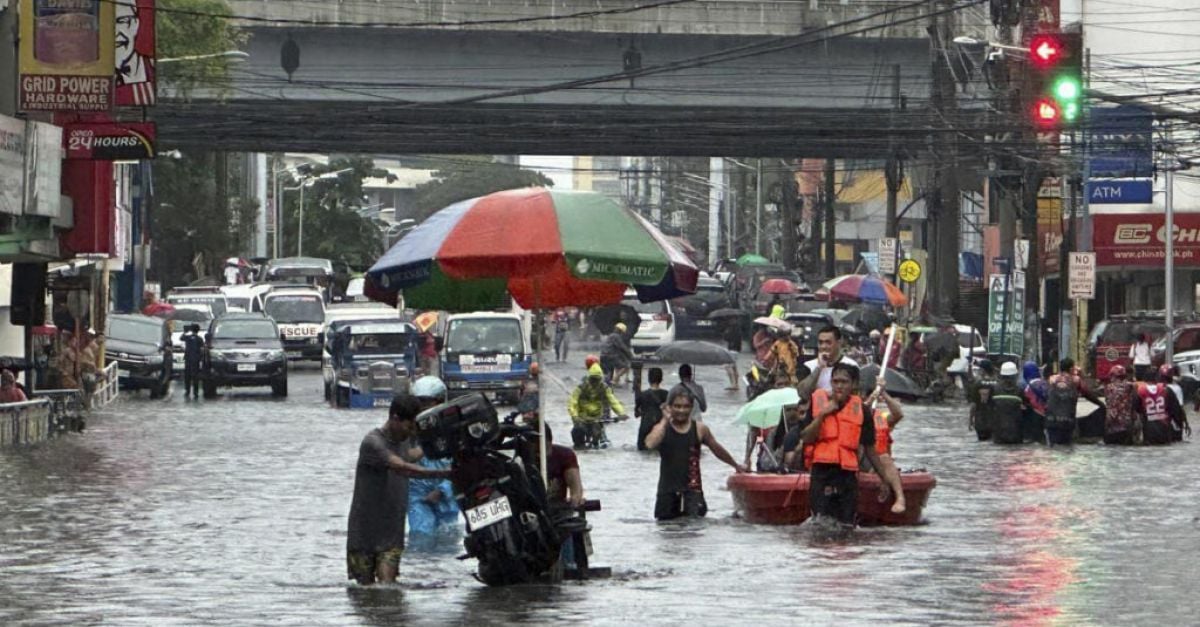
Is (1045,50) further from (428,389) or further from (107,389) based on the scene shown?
(107,389)

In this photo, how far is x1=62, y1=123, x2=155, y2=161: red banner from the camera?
37.2 metres

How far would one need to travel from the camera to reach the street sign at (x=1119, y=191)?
155ft

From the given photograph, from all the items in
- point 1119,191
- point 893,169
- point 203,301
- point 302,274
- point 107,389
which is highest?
point 893,169

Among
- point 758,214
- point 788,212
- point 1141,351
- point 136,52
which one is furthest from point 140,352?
point 758,214

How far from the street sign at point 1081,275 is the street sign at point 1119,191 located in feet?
4.22

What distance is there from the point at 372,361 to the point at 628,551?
27.2 metres

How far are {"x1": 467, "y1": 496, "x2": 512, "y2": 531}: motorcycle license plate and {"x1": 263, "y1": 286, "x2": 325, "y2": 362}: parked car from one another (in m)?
45.6

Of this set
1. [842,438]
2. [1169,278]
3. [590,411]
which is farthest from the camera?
[1169,278]

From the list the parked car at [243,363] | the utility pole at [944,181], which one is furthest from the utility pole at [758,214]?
the parked car at [243,363]

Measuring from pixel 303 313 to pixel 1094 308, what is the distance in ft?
63.7

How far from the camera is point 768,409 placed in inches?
921

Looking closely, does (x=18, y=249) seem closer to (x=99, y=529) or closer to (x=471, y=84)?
(x=99, y=529)

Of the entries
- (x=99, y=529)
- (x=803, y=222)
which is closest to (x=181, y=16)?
(x=99, y=529)

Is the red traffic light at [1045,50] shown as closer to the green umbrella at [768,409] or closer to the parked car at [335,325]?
the green umbrella at [768,409]
